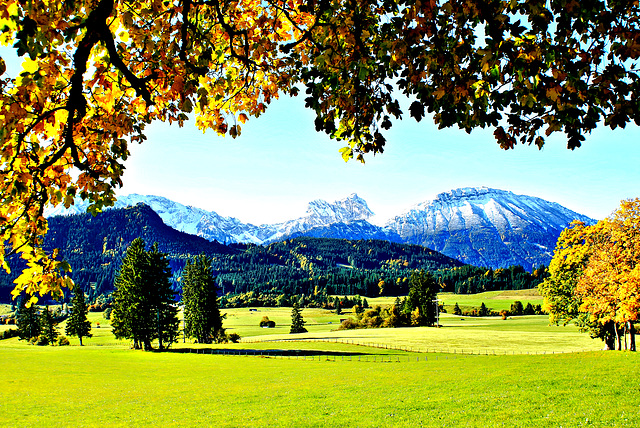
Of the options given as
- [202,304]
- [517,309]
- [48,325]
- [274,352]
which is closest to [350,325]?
[202,304]

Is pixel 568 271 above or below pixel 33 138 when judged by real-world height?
below

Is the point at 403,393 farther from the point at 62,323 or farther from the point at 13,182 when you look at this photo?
the point at 62,323

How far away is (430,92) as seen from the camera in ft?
17.1

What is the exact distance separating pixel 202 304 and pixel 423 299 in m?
62.0

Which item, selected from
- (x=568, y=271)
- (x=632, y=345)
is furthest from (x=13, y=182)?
(x=632, y=345)

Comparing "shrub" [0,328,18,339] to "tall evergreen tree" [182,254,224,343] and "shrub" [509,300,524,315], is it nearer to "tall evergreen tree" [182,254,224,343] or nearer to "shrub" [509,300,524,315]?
"tall evergreen tree" [182,254,224,343]

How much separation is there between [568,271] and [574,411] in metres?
31.7

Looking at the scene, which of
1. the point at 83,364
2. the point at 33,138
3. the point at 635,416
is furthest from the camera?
the point at 83,364

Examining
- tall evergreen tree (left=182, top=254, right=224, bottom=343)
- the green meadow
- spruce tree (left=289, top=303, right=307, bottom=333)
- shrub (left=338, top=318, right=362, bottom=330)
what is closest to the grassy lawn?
the green meadow

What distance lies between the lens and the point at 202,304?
74000 millimetres

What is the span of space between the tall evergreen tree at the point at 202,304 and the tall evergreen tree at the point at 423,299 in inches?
2172

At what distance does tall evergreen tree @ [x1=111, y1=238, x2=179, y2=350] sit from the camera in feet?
202

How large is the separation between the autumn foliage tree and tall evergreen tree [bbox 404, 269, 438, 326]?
2597 inches

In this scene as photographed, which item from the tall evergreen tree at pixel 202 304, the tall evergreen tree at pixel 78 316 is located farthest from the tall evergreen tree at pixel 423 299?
the tall evergreen tree at pixel 78 316
